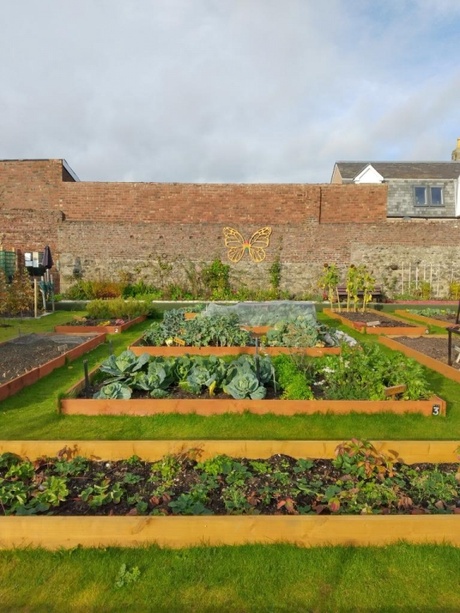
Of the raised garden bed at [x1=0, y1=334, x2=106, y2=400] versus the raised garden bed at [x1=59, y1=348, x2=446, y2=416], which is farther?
the raised garden bed at [x1=0, y1=334, x2=106, y2=400]

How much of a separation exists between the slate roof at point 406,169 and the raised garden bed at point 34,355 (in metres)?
20.9

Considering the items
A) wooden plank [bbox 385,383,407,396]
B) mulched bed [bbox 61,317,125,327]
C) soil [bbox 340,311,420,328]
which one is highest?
mulched bed [bbox 61,317,125,327]

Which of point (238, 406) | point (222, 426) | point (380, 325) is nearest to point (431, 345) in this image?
point (380, 325)

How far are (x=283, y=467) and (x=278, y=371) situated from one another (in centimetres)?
200

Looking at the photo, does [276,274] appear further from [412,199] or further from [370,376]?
[370,376]

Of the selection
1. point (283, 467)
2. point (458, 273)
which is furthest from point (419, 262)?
point (283, 467)

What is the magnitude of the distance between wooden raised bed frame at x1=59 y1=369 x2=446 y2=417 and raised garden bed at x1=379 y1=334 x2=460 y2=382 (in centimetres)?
178

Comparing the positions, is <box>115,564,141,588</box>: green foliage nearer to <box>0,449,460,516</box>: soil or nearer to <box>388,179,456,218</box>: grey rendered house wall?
<box>0,449,460,516</box>: soil

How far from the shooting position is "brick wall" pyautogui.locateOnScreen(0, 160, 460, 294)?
18.2 meters

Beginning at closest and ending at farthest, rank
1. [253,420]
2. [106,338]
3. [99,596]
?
[99,596] < [253,420] < [106,338]

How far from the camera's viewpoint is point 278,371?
5246mm

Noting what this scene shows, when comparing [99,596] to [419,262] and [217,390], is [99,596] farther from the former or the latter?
[419,262]

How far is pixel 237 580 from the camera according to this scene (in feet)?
7.37

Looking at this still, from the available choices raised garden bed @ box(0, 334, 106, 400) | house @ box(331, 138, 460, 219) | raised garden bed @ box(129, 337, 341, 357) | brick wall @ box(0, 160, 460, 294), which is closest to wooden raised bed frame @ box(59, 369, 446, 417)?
raised garden bed @ box(0, 334, 106, 400)
